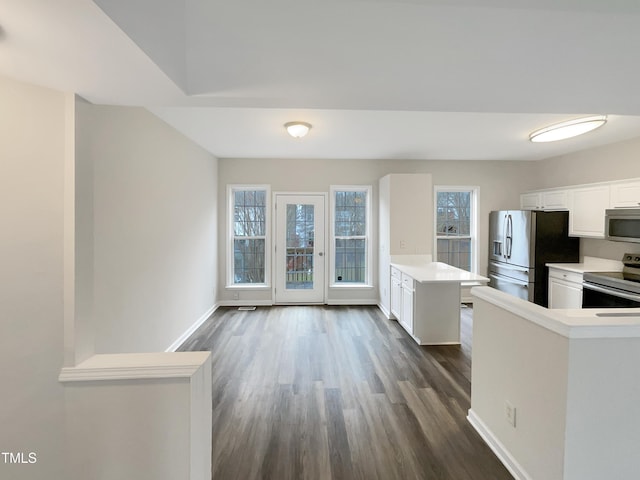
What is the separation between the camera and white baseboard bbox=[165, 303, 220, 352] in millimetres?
3237

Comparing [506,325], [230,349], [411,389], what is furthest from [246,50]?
[230,349]

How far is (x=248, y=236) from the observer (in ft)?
16.8

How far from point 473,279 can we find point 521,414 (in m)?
1.81

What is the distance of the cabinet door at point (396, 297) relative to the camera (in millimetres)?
4039

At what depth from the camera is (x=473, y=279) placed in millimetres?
3268

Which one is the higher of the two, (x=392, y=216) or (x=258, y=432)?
(x=392, y=216)

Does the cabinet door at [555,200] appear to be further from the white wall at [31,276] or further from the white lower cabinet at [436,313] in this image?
the white wall at [31,276]

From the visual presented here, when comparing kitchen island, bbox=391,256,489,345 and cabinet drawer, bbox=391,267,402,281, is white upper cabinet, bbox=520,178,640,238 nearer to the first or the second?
kitchen island, bbox=391,256,489,345

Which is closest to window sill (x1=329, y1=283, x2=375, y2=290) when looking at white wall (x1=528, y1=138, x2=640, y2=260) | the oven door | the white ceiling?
the oven door

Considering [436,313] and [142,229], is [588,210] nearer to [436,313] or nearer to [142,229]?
[436,313]

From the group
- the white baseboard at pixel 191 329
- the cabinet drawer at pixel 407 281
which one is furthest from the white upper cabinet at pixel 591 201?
the white baseboard at pixel 191 329

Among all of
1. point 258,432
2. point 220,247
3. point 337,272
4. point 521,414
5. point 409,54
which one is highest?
point 409,54

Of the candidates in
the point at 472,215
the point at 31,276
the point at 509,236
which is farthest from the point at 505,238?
the point at 31,276

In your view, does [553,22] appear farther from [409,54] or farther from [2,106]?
[2,106]
